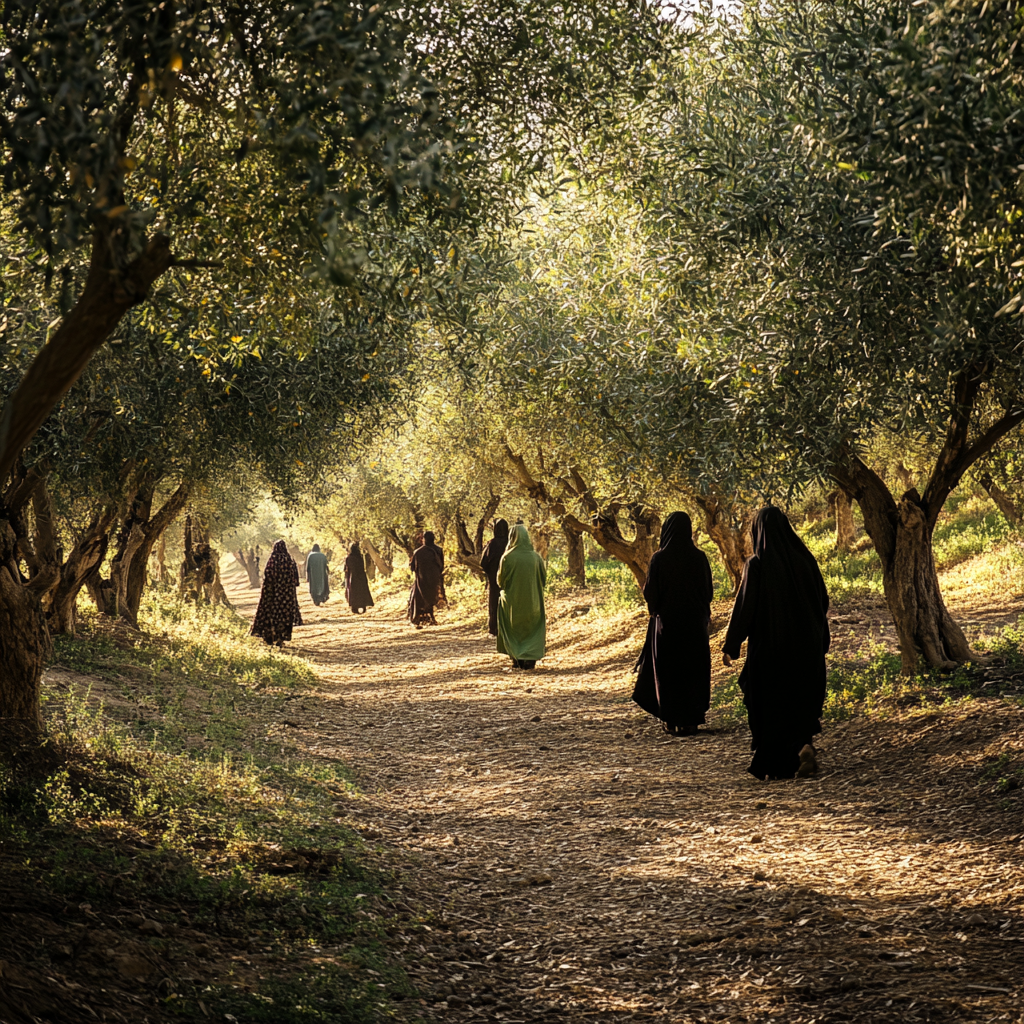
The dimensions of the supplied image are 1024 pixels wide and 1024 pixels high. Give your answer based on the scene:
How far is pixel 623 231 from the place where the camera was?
1171 cm

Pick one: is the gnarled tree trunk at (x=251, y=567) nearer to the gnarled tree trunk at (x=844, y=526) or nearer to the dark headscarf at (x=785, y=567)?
the gnarled tree trunk at (x=844, y=526)

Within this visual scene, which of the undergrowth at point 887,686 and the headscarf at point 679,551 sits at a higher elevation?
the headscarf at point 679,551

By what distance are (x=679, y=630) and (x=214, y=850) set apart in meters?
6.16

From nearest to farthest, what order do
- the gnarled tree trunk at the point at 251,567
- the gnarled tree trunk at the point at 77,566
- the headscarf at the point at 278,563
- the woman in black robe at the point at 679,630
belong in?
the woman in black robe at the point at 679,630, the gnarled tree trunk at the point at 77,566, the headscarf at the point at 278,563, the gnarled tree trunk at the point at 251,567

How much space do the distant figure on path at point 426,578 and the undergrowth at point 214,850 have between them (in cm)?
1641

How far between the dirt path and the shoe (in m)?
0.13

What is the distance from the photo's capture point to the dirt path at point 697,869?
4.53 metres

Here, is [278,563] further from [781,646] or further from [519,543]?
[781,646]

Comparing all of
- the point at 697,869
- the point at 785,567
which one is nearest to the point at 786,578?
the point at 785,567

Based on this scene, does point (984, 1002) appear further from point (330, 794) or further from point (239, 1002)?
point (330, 794)

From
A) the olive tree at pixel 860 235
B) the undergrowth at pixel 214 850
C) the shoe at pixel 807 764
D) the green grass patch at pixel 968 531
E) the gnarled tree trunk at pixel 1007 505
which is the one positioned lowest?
the shoe at pixel 807 764

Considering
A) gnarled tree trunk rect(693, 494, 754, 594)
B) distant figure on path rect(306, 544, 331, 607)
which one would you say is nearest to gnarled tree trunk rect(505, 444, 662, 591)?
gnarled tree trunk rect(693, 494, 754, 594)

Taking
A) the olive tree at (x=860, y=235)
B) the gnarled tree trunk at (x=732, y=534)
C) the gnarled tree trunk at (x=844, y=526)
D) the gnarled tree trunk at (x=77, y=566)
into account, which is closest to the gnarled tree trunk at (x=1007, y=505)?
the gnarled tree trunk at (x=844, y=526)

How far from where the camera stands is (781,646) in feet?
28.6
